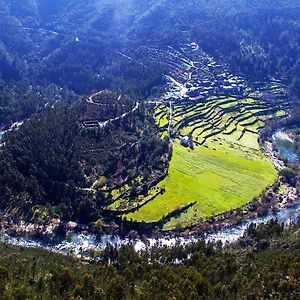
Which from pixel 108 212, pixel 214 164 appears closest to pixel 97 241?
pixel 108 212

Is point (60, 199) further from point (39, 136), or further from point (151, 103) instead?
point (151, 103)

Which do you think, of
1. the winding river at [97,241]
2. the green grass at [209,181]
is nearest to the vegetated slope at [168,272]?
the winding river at [97,241]

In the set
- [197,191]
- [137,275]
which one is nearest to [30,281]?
[137,275]

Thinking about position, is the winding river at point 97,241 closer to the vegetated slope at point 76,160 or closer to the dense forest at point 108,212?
the dense forest at point 108,212

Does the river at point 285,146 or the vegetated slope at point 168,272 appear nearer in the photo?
the vegetated slope at point 168,272

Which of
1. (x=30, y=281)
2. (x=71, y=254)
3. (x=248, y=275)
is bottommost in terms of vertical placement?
(x=71, y=254)

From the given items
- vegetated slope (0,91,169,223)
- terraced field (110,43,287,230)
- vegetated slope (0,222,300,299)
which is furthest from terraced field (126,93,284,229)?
vegetated slope (0,222,300,299)
